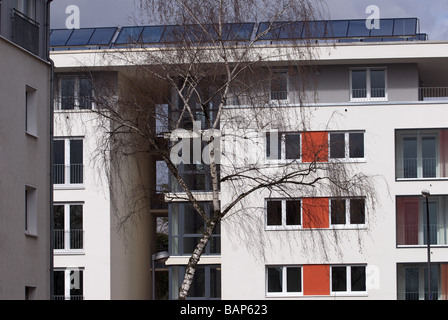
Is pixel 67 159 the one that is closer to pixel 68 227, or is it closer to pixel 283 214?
pixel 68 227

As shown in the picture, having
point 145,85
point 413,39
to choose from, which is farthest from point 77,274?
point 413,39


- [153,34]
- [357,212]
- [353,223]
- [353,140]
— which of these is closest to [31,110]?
[153,34]

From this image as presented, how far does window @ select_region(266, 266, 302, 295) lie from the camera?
129 ft

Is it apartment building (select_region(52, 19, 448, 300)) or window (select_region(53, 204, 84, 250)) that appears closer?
apartment building (select_region(52, 19, 448, 300))

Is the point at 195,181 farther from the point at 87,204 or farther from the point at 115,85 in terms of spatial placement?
the point at 115,85

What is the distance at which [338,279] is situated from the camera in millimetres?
39219

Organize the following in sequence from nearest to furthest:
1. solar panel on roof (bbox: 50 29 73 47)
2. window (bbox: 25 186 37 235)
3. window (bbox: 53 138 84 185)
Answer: window (bbox: 25 186 37 235) < window (bbox: 53 138 84 185) < solar panel on roof (bbox: 50 29 73 47)

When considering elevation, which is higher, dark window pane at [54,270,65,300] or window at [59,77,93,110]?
window at [59,77,93,110]

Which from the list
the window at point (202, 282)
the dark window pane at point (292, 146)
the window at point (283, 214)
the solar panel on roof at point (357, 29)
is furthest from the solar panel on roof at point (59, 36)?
the dark window pane at point (292, 146)

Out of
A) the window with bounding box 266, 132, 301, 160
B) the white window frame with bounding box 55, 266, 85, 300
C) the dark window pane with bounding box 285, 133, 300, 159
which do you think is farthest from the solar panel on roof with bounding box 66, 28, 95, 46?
the dark window pane with bounding box 285, 133, 300, 159

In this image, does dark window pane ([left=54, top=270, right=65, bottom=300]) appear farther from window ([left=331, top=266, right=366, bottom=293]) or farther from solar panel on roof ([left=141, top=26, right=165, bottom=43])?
solar panel on roof ([left=141, top=26, right=165, bottom=43])

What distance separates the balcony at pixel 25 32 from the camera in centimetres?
2528

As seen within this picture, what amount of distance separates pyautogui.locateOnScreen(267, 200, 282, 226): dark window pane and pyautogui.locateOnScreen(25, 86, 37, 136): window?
1468 centimetres
